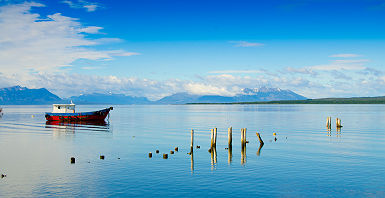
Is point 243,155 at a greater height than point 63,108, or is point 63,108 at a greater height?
point 63,108

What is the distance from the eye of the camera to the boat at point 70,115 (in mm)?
103444

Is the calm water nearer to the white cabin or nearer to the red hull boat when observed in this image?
the red hull boat

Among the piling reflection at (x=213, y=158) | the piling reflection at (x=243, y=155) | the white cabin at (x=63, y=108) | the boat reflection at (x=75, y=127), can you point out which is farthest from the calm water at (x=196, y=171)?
the white cabin at (x=63, y=108)

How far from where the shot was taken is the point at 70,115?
10362cm

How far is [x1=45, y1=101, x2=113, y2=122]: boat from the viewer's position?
103m

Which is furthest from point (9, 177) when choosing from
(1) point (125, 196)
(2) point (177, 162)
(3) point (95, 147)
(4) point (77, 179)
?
(3) point (95, 147)

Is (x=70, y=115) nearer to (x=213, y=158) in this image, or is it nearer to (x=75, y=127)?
(x=75, y=127)

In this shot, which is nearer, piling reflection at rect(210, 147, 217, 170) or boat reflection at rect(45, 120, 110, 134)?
piling reflection at rect(210, 147, 217, 170)

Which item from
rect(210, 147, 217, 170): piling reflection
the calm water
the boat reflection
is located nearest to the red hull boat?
the boat reflection

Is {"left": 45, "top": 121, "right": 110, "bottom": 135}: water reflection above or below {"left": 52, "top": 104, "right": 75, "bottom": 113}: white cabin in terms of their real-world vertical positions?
→ below

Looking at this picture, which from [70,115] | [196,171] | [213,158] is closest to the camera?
[196,171]

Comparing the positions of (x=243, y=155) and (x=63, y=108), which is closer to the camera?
(x=243, y=155)

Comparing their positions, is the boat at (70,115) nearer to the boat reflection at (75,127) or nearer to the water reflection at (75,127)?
the boat reflection at (75,127)

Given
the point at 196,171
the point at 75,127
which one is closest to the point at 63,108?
the point at 75,127
